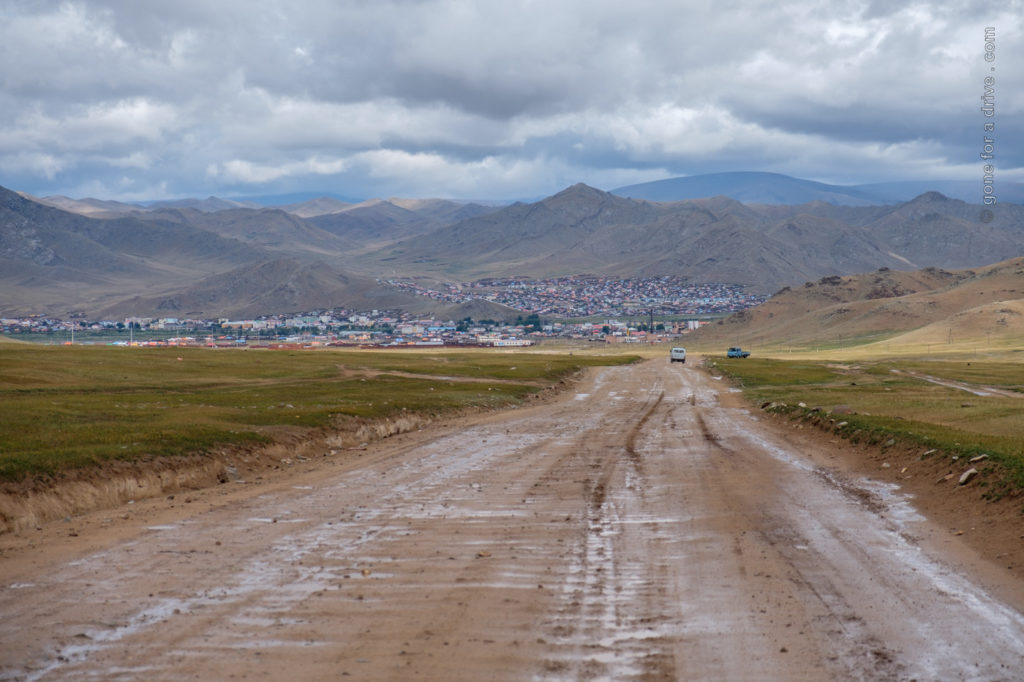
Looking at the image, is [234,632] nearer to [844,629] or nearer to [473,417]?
[844,629]

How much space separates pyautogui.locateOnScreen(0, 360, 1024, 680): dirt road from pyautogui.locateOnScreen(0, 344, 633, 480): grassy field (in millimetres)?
4244

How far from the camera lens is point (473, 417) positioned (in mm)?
41906

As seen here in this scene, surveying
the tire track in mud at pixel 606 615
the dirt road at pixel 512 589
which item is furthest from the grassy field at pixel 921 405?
the tire track in mud at pixel 606 615

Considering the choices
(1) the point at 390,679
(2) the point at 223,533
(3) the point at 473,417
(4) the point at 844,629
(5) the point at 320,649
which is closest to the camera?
(1) the point at 390,679

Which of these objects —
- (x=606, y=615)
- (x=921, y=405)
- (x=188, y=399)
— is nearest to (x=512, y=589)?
(x=606, y=615)

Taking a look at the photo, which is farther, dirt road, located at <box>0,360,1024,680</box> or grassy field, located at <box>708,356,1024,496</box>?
grassy field, located at <box>708,356,1024,496</box>

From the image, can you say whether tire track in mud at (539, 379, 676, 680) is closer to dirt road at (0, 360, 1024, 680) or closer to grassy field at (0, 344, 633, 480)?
dirt road at (0, 360, 1024, 680)

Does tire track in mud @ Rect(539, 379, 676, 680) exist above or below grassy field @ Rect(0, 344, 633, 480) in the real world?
below

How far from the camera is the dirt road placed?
955cm

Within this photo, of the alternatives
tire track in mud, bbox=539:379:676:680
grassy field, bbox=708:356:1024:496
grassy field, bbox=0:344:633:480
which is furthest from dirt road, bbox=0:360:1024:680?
grassy field, bbox=0:344:633:480

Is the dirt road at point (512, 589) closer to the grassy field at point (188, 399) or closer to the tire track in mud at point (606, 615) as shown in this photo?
the tire track in mud at point (606, 615)

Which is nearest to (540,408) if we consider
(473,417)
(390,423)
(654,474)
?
(473,417)

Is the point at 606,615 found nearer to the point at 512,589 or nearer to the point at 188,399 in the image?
the point at 512,589

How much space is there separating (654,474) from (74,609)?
48.3 feet
